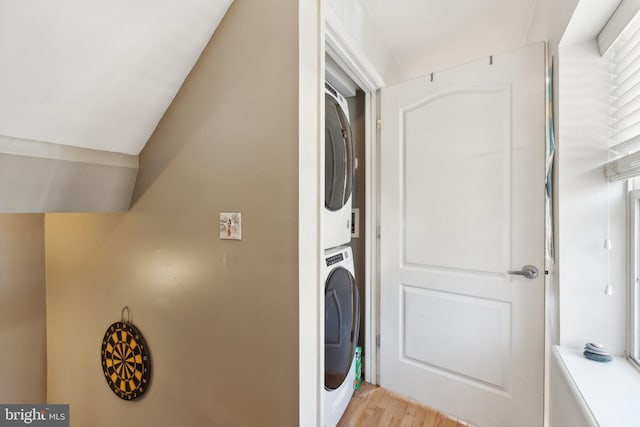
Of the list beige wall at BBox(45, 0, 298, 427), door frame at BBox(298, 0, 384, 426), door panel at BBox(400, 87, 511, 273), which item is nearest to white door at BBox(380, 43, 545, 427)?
door panel at BBox(400, 87, 511, 273)

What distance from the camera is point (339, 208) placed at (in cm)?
160

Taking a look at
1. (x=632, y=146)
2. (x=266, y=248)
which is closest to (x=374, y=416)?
(x=266, y=248)

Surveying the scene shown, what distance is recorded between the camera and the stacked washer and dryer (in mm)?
1467

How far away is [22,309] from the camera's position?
69.9 inches

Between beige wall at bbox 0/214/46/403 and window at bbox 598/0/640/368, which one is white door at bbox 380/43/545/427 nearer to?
window at bbox 598/0/640/368

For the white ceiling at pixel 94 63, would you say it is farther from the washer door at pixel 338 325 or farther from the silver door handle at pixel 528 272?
the silver door handle at pixel 528 272

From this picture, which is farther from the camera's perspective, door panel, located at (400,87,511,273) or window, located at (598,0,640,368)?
door panel, located at (400,87,511,273)

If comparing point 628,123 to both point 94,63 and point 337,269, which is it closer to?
point 337,269

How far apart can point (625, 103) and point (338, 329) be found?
154cm

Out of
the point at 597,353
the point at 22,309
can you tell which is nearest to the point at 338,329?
the point at 597,353

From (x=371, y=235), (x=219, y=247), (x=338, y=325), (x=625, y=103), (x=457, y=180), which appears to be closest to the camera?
(x=625, y=103)

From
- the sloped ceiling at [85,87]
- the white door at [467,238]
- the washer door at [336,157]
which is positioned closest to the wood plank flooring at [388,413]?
the white door at [467,238]

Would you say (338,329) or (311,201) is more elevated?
(311,201)

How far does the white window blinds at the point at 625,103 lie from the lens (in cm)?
97
